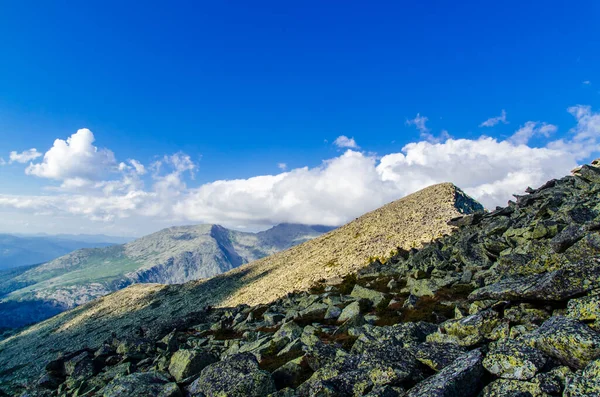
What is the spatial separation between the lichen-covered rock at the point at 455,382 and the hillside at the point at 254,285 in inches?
1524

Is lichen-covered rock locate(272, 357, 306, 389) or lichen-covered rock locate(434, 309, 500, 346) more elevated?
lichen-covered rock locate(434, 309, 500, 346)

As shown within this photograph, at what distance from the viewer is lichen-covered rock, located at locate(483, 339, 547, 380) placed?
8430mm

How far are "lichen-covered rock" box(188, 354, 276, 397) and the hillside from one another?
30.4 meters

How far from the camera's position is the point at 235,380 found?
42.1 feet

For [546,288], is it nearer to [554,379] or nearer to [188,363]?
[554,379]

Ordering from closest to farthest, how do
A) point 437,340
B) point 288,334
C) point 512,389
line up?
1. point 512,389
2. point 437,340
3. point 288,334

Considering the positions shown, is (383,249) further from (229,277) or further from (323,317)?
(229,277)

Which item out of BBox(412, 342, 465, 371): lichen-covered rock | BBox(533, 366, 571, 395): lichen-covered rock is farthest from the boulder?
BBox(533, 366, 571, 395): lichen-covered rock

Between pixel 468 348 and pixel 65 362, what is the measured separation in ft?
126

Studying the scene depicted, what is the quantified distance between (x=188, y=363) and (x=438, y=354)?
12457mm

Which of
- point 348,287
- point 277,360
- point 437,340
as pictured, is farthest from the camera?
point 348,287

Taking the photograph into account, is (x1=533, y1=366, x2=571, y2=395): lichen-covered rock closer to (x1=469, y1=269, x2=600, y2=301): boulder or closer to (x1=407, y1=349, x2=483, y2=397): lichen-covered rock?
(x1=407, y1=349, x2=483, y2=397): lichen-covered rock

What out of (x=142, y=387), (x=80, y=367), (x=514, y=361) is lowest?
(x=80, y=367)

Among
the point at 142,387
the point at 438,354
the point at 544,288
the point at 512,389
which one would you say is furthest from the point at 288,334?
the point at 512,389
